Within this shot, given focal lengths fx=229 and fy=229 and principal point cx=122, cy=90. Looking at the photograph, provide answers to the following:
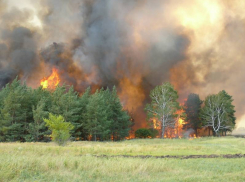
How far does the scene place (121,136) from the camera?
7412 cm

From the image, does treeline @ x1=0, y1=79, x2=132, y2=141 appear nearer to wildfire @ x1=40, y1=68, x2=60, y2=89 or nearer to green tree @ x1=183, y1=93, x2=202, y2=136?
green tree @ x1=183, y1=93, x2=202, y2=136

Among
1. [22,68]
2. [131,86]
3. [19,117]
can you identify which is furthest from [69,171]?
[22,68]

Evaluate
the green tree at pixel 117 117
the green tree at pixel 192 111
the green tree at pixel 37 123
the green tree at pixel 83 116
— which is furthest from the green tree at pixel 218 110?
the green tree at pixel 37 123

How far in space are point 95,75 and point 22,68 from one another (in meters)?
40.1

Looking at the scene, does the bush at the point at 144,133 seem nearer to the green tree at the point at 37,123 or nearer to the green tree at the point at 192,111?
the green tree at the point at 192,111

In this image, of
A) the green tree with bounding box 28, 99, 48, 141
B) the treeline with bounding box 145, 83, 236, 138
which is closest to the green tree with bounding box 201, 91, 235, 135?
the treeline with bounding box 145, 83, 236, 138

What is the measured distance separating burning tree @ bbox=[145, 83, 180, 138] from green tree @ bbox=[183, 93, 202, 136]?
22.6m

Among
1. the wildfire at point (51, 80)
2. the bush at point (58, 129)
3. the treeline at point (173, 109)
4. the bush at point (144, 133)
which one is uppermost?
the wildfire at point (51, 80)

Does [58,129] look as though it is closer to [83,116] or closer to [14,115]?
[14,115]

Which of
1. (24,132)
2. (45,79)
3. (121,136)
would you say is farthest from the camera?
(45,79)

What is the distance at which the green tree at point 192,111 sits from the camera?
8865 cm

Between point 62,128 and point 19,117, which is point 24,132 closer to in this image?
point 19,117

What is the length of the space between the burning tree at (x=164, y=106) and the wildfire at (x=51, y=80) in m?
50.7

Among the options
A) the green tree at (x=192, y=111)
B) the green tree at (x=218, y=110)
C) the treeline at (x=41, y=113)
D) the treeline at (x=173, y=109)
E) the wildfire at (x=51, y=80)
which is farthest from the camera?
the wildfire at (x=51, y=80)
